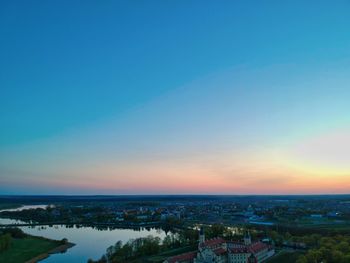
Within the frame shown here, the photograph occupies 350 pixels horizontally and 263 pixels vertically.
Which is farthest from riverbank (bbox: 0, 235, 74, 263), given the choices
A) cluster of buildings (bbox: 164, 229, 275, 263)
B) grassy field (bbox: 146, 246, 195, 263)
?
cluster of buildings (bbox: 164, 229, 275, 263)

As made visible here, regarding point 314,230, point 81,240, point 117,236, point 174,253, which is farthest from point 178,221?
point 174,253

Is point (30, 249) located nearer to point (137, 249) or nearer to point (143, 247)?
point (137, 249)

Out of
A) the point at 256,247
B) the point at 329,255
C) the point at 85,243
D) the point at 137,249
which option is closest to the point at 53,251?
the point at 85,243

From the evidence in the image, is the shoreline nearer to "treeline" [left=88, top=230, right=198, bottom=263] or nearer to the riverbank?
the riverbank

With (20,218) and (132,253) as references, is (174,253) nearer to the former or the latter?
(132,253)

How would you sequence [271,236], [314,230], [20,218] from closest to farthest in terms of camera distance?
[271,236] < [314,230] < [20,218]
